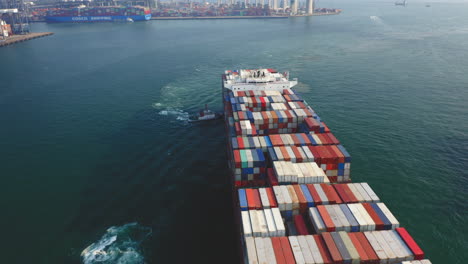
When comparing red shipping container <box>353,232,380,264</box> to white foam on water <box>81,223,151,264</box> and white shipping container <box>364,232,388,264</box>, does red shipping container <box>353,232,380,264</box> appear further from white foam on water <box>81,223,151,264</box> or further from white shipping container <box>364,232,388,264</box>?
white foam on water <box>81,223,151,264</box>

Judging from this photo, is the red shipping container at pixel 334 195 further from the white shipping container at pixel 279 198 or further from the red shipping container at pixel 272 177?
the red shipping container at pixel 272 177

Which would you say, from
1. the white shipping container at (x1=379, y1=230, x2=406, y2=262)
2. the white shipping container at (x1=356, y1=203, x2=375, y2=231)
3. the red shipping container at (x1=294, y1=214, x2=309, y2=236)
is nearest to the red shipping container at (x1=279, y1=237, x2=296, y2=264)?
the red shipping container at (x1=294, y1=214, x2=309, y2=236)

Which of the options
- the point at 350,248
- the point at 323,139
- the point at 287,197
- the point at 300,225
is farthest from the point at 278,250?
the point at 323,139

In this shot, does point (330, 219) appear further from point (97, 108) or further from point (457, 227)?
point (97, 108)

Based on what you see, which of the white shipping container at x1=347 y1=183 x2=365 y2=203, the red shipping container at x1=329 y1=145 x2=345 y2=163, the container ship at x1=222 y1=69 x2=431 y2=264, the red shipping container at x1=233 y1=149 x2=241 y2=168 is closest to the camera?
the container ship at x1=222 y1=69 x2=431 y2=264

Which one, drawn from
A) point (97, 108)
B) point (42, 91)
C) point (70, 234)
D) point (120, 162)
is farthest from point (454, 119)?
point (42, 91)

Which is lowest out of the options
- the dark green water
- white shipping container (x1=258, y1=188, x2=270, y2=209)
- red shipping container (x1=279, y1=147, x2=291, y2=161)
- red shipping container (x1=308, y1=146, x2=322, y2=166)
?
the dark green water
